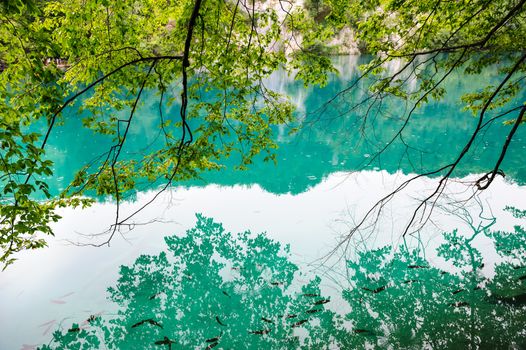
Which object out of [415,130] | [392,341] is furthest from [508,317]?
[415,130]

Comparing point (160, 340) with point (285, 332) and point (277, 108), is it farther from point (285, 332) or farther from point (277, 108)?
point (277, 108)

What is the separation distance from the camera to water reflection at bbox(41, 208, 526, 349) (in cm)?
550

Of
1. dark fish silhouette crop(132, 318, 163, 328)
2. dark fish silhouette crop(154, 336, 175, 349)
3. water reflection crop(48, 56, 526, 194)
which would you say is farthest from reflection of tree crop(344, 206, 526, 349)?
dark fish silhouette crop(132, 318, 163, 328)

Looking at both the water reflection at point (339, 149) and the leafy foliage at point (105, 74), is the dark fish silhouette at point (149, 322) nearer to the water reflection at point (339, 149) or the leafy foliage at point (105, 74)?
the leafy foliage at point (105, 74)

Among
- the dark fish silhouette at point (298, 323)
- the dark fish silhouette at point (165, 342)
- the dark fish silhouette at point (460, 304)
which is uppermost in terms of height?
the dark fish silhouette at point (460, 304)

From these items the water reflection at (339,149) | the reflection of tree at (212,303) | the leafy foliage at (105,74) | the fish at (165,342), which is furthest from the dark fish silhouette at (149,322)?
the water reflection at (339,149)

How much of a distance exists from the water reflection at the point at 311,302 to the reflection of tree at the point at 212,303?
0.07 feet

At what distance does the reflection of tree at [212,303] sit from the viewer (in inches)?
227

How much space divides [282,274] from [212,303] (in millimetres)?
1574

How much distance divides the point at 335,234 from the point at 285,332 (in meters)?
3.59

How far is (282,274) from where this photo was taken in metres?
7.41

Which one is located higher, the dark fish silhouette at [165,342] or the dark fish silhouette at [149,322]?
the dark fish silhouette at [149,322]

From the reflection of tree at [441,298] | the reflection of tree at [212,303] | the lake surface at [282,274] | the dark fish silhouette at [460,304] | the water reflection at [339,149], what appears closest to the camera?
the reflection of tree at [441,298]

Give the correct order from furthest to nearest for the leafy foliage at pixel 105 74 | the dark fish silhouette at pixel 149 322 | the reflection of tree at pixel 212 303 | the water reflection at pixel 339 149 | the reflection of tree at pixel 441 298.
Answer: the water reflection at pixel 339 149 < the dark fish silhouette at pixel 149 322 < the reflection of tree at pixel 212 303 < the reflection of tree at pixel 441 298 < the leafy foliage at pixel 105 74
